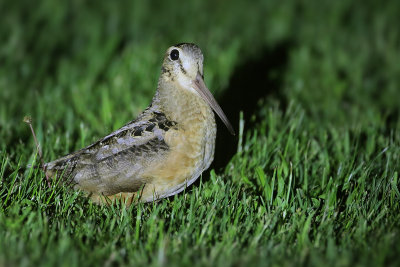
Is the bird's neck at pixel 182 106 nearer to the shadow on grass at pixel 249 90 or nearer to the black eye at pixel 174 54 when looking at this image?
the black eye at pixel 174 54

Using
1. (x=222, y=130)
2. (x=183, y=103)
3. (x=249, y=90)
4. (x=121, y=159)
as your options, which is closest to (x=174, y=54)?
(x=183, y=103)

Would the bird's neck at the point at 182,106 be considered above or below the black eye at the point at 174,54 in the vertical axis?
below

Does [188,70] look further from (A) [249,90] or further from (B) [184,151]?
(A) [249,90]

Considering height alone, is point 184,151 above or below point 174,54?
below

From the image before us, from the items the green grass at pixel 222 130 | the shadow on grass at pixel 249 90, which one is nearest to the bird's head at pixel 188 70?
the green grass at pixel 222 130

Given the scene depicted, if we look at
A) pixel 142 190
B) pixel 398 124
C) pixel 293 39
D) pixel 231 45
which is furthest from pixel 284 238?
pixel 293 39

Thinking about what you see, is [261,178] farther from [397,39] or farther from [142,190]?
[397,39]
